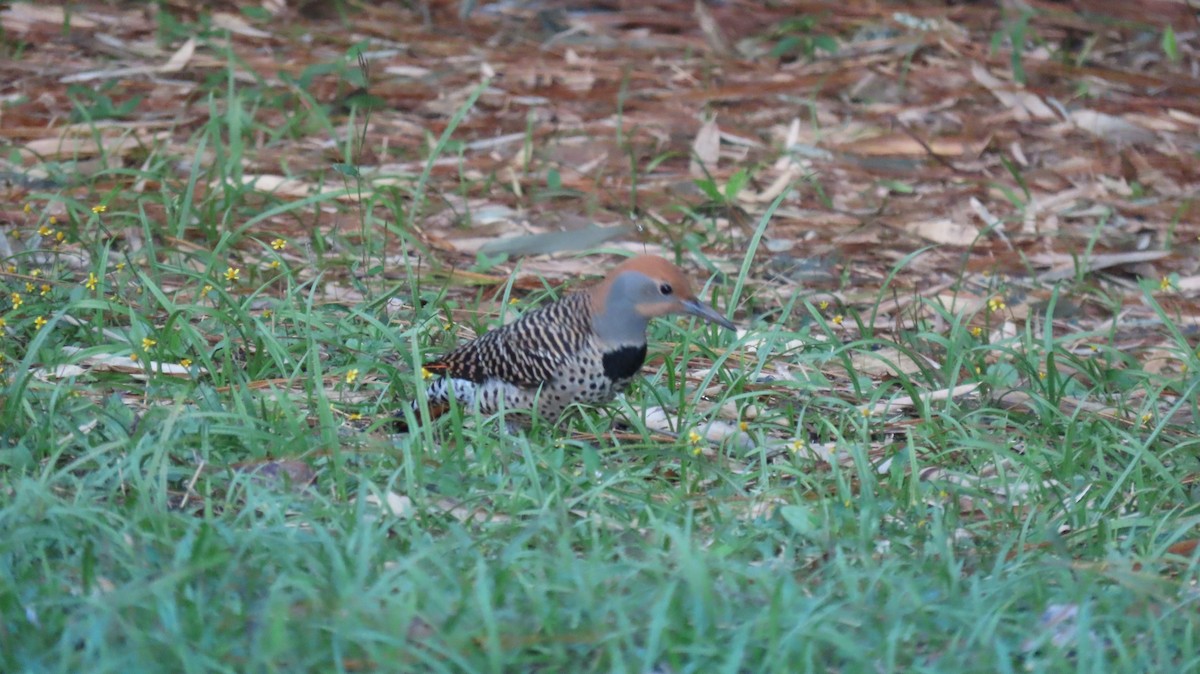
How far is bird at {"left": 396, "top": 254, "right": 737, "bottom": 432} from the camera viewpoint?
4.04 meters

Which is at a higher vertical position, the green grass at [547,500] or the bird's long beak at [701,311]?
the bird's long beak at [701,311]

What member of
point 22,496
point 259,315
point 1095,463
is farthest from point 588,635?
point 259,315

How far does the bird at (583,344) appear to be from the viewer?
4039mm

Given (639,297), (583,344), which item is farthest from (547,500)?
(639,297)

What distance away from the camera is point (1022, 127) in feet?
25.2

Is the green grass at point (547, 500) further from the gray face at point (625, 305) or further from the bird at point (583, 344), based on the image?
the gray face at point (625, 305)

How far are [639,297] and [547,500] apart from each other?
820 mm

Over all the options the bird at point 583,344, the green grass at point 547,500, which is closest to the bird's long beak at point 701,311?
the bird at point 583,344

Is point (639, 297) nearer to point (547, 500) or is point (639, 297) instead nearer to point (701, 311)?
point (701, 311)

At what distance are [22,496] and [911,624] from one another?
2.06 m

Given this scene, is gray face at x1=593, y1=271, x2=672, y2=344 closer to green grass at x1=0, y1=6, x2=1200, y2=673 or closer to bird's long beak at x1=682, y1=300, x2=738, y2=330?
bird's long beak at x1=682, y1=300, x2=738, y2=330

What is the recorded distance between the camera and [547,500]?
3465 millimetres

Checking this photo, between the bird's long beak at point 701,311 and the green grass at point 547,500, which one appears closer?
the green grass at point 547,500

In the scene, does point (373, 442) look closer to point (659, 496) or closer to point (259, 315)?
point (659, 496)
